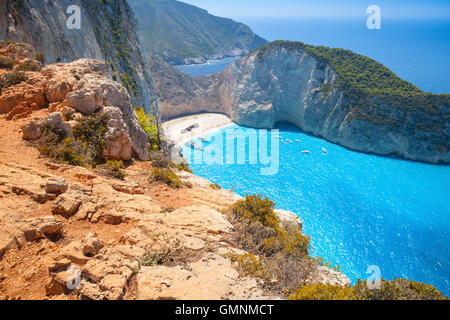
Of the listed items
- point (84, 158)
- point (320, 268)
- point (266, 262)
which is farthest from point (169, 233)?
point (84, 158)

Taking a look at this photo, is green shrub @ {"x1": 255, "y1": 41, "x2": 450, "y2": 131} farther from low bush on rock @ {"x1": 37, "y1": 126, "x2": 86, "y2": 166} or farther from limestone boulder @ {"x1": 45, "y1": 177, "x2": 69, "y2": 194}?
limestone boulder @ {"x1": 45, "y1": 177, "x2": 69, "y2": 194}

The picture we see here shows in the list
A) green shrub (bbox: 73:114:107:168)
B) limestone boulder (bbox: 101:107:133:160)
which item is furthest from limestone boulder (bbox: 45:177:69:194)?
limestone boulder (bbox: 101:107:133:160)

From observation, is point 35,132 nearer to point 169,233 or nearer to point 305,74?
point 169,233

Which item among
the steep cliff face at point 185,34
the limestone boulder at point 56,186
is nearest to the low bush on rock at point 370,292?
the limestone boulder at point 56,186

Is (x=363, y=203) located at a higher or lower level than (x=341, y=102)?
lower

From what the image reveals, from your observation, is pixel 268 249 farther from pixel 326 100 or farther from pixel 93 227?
pixel 326 100

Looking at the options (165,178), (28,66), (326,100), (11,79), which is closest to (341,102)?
(326,100)
